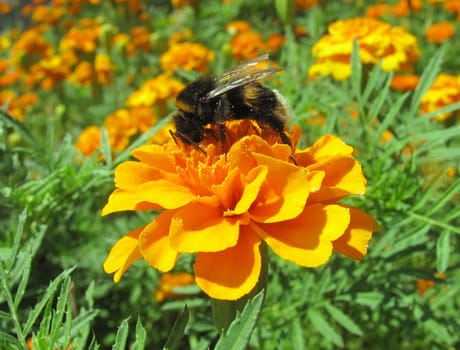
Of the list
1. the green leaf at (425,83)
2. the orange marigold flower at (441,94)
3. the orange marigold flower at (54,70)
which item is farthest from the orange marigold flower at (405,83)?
the orange marigold flower at (54,70)

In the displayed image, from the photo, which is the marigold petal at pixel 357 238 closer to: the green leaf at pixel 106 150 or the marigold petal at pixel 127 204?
the marigold petal at pixel 127 204

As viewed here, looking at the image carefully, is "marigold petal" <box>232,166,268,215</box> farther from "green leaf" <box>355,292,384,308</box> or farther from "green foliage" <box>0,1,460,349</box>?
"green leaf" <box>355,292,384,308</box>

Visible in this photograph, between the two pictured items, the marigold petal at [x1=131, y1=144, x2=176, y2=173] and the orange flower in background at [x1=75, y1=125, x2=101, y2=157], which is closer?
the marigold petal at [x1=131, y1=144, x2=176, y2=173]

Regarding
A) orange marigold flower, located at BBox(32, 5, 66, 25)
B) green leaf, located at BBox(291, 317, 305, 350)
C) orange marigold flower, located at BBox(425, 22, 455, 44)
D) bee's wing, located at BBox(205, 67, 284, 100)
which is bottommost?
orange marigold flower, located at BBox(425, 22, 455, 44)

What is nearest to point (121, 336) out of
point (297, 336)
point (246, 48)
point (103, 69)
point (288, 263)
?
point (297, 336)

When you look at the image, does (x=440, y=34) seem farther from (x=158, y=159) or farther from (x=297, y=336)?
(x=158, y=159)

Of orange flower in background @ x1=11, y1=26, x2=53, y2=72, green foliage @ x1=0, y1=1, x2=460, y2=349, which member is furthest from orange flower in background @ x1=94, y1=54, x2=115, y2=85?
green foliage @ x1=0, y1=1, x2=460, y2=349

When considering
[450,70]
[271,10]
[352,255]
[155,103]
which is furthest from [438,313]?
[271,10]
